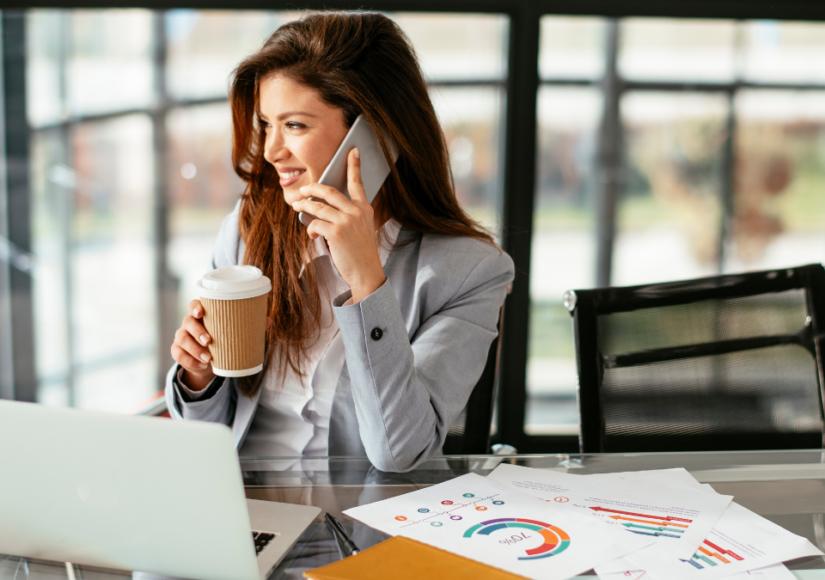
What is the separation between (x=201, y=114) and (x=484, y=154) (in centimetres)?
127

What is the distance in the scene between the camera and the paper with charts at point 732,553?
0.76 meters

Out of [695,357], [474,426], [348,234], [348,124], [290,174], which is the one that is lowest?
[474,426]

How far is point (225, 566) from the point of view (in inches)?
27.7

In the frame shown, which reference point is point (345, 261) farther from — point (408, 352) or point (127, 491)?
point (127, 491)

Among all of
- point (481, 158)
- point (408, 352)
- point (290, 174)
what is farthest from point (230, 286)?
point (481, 158)

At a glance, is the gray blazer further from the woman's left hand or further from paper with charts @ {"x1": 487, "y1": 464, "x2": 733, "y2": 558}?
paper with charts @ {"x1": 487, "y1": 464, "x2": 733, "y2": 558}

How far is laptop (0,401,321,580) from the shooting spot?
2.12 feet

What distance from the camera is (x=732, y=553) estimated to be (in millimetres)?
798

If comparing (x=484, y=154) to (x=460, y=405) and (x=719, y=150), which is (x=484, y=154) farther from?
(x=460, y=405)

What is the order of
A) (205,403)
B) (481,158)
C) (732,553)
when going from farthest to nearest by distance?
(481,158) < (205,403) < (732,553)

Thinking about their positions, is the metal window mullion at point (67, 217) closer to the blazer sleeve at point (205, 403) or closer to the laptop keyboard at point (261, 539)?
the blazer sleeve at point (205, 403)

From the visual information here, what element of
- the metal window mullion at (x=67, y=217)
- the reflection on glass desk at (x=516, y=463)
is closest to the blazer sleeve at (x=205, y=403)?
the reflection on glass desk at (x=516, y=463)

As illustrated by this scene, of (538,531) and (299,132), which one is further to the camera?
(299,132)

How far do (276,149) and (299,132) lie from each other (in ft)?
0.20
